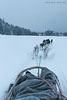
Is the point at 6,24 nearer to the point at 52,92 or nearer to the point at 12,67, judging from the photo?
the point at 12,67

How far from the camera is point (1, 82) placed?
48.6 inches

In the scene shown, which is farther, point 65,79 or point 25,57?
point 25,57

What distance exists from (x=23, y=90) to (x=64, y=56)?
1437 mm

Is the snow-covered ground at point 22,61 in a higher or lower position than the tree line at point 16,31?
lower

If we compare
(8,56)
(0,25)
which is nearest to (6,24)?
(0,25)

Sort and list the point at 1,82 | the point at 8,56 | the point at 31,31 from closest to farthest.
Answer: the point at 1,82 → the point at 8,56 → the point at 31,31

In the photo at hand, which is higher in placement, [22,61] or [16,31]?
[16,31]

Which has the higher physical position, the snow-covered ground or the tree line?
the tree line

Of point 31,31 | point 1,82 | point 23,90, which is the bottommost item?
point 1,82

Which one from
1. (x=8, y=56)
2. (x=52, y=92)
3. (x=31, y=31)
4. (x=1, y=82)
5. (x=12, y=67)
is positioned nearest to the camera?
(x=52, y=92)

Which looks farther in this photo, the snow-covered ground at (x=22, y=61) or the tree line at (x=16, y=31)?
the tree line at (x=16, y=31)

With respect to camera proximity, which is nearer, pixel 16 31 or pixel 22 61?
pixel 22 61

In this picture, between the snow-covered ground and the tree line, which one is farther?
the tree line

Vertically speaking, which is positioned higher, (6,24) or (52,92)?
(6,24)
